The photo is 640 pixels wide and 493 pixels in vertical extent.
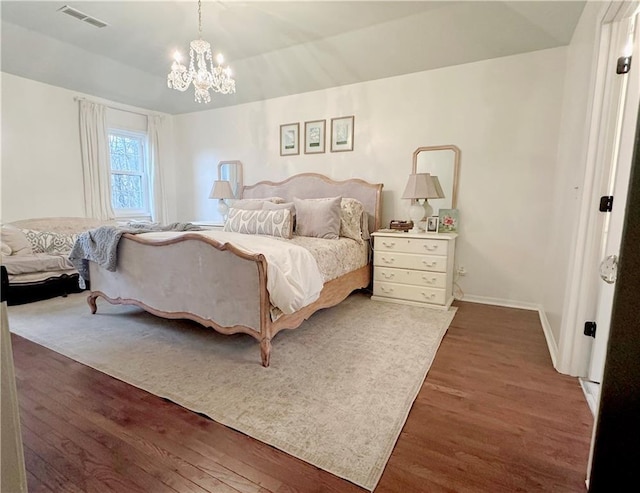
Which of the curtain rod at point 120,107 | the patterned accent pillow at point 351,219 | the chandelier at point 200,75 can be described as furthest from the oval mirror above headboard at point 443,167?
the curtain rod at point 120,107

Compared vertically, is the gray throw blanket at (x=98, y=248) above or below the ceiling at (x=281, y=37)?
below

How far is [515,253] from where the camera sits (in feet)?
11.2

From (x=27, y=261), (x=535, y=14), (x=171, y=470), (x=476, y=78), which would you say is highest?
(x=535, y=14)

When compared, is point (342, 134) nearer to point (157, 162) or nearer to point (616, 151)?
point (616, 151)

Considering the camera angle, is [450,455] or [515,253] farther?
[515,253]

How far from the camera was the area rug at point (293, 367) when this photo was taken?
4.95ft

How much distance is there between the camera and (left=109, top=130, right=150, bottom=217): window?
5090 mm

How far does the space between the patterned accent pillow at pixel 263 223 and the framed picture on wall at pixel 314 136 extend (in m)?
1.45

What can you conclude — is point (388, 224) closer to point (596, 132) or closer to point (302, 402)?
point (596, 132)

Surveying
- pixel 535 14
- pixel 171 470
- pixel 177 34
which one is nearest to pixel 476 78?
pixel 535 14

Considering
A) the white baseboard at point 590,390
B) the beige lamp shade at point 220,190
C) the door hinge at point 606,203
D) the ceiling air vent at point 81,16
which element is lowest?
the white baseboard at point 590,390

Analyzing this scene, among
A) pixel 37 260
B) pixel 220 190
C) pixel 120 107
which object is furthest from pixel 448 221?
pixel 120 107

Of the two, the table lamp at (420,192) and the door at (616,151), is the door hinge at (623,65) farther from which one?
the table lamp at (420,192)

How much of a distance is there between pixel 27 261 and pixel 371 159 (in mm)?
3975
